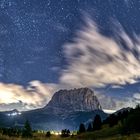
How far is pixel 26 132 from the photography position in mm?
158125

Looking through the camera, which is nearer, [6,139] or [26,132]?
[6,139]

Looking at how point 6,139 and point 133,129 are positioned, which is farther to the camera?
point 133,129

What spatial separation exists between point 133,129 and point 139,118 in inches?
341

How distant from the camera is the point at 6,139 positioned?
35500 mm

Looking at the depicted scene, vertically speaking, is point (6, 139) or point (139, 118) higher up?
point (139, 118)

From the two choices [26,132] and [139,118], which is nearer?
[139,118]

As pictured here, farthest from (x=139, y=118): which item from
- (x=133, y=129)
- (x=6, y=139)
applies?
(x=6, y=139)

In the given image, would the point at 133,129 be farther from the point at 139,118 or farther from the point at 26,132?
the point at 26,132

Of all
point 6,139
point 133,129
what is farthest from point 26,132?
point 6,139

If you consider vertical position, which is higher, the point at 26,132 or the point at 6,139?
the point at 26,132

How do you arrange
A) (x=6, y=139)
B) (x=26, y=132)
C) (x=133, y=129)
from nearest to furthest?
1. (x=6, y=139)
2. (x=133, y=129)
3. (x=26, y=132)

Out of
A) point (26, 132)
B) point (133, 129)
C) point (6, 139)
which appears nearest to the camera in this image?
point (6, 139)

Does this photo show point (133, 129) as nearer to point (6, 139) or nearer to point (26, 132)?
point (26, 132)

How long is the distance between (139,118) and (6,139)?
11032cm
